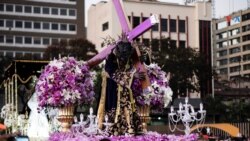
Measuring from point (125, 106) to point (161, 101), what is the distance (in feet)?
3.90

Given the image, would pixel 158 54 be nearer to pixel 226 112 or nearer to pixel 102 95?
pixel 226 112

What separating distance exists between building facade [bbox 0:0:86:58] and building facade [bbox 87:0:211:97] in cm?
660

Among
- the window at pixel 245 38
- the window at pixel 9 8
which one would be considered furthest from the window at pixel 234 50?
the window at pixel 9 8

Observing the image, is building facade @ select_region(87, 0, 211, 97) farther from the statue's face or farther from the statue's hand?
the statue's face

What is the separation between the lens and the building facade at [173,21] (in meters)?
72.4

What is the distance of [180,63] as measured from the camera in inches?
2132

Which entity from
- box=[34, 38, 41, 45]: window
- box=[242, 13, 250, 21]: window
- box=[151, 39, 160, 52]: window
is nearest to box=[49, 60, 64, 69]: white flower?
box=[151, 39, 160, 52]: window

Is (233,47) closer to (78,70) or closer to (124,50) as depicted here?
(78,70)

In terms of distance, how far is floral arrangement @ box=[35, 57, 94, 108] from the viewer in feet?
44.1

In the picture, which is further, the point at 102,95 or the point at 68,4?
the point at 68,4

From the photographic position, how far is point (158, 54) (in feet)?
174

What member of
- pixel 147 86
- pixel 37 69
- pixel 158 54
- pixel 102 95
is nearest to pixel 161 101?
pixel 147 86

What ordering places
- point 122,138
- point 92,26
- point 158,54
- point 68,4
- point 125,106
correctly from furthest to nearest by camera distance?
point 68,4 < point 92,26 < point 158,54 < point 125,106 < point 122,138

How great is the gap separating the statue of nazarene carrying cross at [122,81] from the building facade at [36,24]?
2605 inches
